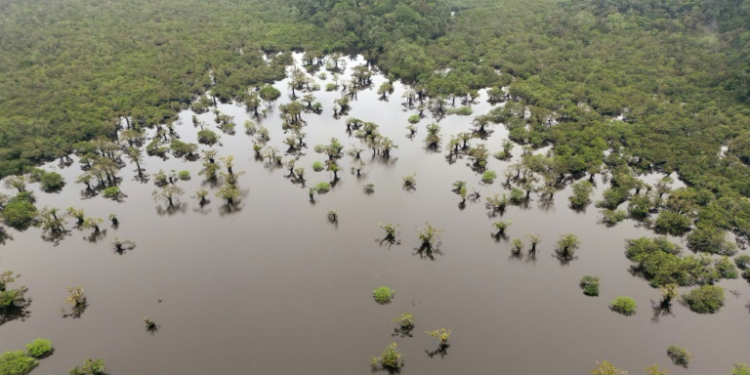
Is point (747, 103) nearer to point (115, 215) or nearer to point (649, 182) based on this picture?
point (649, 182)

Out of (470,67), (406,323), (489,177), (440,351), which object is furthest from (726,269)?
(470,67)

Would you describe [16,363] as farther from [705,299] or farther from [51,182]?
[705,299]

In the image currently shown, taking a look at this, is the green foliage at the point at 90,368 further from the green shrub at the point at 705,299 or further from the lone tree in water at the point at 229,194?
the green shrub at the point at 705,299

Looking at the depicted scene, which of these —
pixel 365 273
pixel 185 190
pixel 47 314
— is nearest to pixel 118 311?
pixel 47 314

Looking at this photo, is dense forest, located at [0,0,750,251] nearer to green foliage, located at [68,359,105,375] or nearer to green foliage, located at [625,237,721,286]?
green foliage, located at [625,237,721,286]

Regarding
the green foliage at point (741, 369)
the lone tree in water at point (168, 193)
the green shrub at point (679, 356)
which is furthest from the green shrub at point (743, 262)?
the lone tree in water at point (168, 193)

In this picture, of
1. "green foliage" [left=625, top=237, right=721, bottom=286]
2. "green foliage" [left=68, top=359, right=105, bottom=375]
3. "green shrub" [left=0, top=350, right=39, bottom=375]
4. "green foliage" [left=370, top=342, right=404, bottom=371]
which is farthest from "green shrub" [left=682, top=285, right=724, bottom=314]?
"green shrub" [left=0, top=350, right=39, bottom=375]
